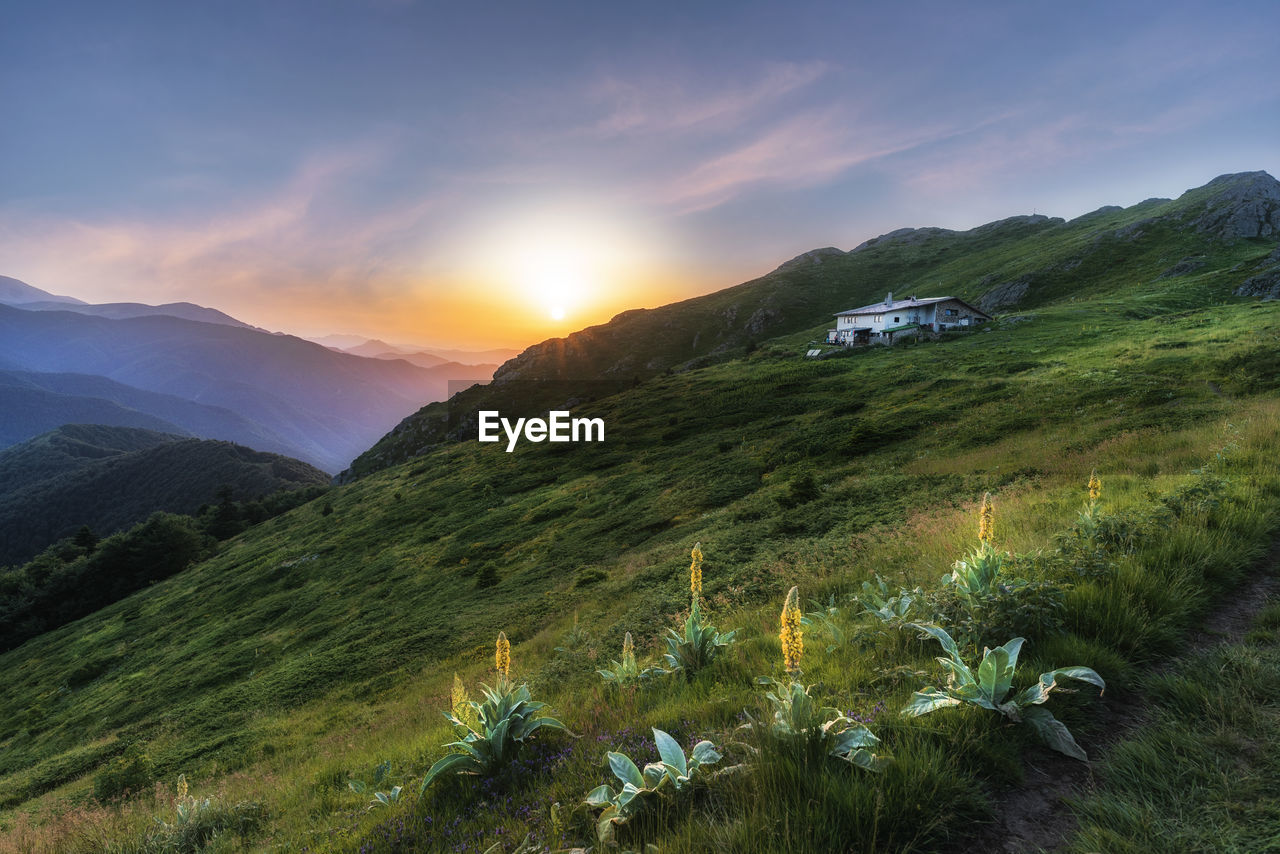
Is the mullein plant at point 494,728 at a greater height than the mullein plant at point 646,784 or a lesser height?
lesser

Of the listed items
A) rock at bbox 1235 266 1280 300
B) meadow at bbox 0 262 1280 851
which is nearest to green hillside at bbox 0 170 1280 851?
meadow at bbox 0 262 1280 851

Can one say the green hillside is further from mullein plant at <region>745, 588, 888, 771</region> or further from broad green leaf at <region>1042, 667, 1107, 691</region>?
broad green leaf at <region>1042, 667, 1107, 691</region>

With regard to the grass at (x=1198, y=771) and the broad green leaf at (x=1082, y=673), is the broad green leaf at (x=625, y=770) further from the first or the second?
the broad green leaf at (x=1082, y=673)

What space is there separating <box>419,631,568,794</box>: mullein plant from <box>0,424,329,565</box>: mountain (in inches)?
6058

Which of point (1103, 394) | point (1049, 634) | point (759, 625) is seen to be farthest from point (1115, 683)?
point (1103, 394)

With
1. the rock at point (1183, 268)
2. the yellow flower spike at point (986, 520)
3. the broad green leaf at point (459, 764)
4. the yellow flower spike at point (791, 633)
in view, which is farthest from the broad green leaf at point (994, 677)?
the rock at point (1183, 268)

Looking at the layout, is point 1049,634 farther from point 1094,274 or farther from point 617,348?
point 617,348

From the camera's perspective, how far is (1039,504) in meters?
10.2

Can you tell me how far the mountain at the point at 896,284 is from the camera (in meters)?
86.6

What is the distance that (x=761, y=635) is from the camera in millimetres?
7059

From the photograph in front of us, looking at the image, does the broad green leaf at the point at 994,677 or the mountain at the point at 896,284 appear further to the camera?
the mountain at the point at 896,284

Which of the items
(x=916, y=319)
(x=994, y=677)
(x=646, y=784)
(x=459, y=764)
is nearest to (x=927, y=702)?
(x=994, y=677)

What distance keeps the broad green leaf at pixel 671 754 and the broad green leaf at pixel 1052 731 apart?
7.90 ft

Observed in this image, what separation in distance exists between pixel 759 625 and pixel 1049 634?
4084 mm
